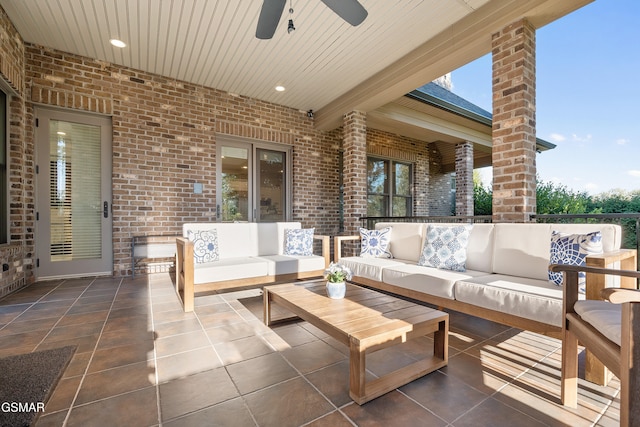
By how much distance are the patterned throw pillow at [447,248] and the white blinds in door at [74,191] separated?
4577mm

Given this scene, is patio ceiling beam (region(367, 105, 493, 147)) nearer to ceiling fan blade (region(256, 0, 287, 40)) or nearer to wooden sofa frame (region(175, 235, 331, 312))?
ceiling fan blade (region(256, 0, 287, 40))

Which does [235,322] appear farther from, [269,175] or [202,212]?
[269,175]

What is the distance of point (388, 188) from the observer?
7.25m

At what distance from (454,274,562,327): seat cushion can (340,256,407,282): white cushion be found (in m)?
0.85

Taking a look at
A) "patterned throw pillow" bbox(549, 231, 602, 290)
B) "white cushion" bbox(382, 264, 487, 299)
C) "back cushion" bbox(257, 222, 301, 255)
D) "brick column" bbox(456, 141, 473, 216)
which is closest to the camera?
"patterned throw pillow" bbox(549, 231, 602, 290)

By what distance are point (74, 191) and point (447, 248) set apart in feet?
16.5

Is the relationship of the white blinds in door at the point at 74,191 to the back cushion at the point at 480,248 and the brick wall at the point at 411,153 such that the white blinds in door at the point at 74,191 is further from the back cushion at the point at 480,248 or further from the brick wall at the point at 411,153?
the brick wall at the point at 411,153

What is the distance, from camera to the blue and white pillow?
152 inches

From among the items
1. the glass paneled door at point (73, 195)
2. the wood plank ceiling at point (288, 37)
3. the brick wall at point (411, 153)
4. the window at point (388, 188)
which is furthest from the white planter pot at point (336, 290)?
the brick wall at point (411, 153)

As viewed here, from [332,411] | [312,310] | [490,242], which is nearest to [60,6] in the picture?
[312,310]

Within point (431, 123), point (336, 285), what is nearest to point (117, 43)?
point (336, 285)

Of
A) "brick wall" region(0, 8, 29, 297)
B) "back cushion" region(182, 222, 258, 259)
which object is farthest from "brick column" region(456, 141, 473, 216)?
"brick wall" region(0, 8, 29, 297)

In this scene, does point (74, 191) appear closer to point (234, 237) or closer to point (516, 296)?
point (234, 237)

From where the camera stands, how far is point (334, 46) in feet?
11.9
